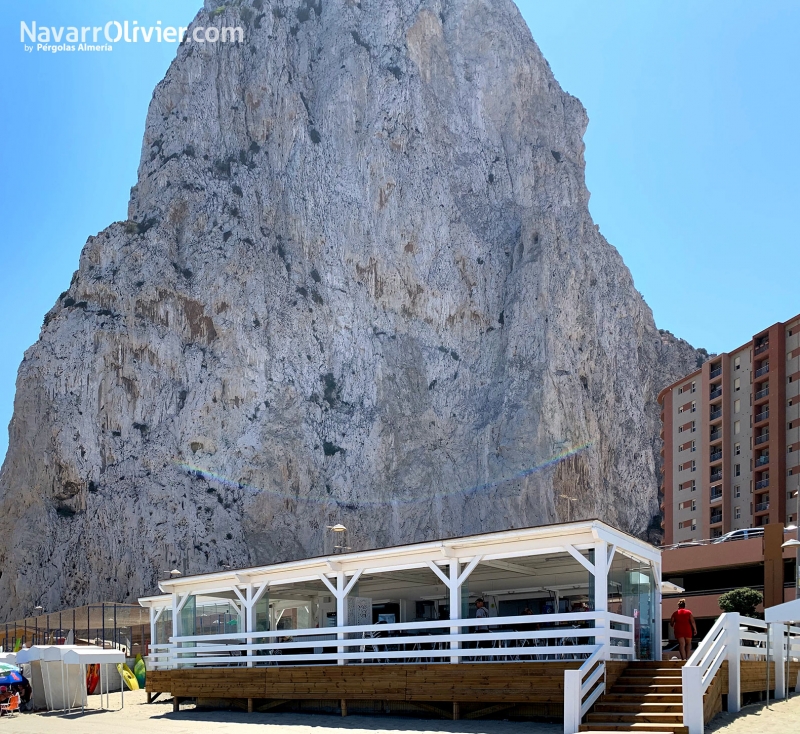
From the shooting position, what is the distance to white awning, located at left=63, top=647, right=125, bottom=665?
24.1m

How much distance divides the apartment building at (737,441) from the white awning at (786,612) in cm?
4092

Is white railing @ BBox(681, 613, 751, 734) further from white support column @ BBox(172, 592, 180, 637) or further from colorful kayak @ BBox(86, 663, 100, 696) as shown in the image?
colorful kayak @ BBox(86, 663, 100, 696)

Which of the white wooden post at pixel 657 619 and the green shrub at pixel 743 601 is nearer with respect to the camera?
the white wooden post at pixel 657 619

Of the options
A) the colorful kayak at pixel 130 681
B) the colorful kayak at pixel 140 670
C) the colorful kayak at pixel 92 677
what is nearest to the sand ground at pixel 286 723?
the colorful kayak at pixel 92 677

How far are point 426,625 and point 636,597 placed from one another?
438 cm

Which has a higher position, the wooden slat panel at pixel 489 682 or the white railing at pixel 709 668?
the white railing at pixel 709 668

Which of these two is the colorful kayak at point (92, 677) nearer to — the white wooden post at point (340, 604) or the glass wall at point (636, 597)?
the white wooden post at point (340, 604)

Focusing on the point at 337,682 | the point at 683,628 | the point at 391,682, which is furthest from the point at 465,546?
the point at 683,628

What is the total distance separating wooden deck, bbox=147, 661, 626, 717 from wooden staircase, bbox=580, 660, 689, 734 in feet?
1.35

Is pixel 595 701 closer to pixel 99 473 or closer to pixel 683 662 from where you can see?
pixel 683 662

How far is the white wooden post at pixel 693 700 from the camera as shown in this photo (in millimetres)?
13414

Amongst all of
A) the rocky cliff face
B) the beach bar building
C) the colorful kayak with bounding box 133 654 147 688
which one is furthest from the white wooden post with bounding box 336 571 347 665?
the rocky cliff face

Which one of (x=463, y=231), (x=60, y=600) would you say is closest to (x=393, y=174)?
(x=463, y=231)

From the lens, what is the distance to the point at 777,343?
57.2 meters
